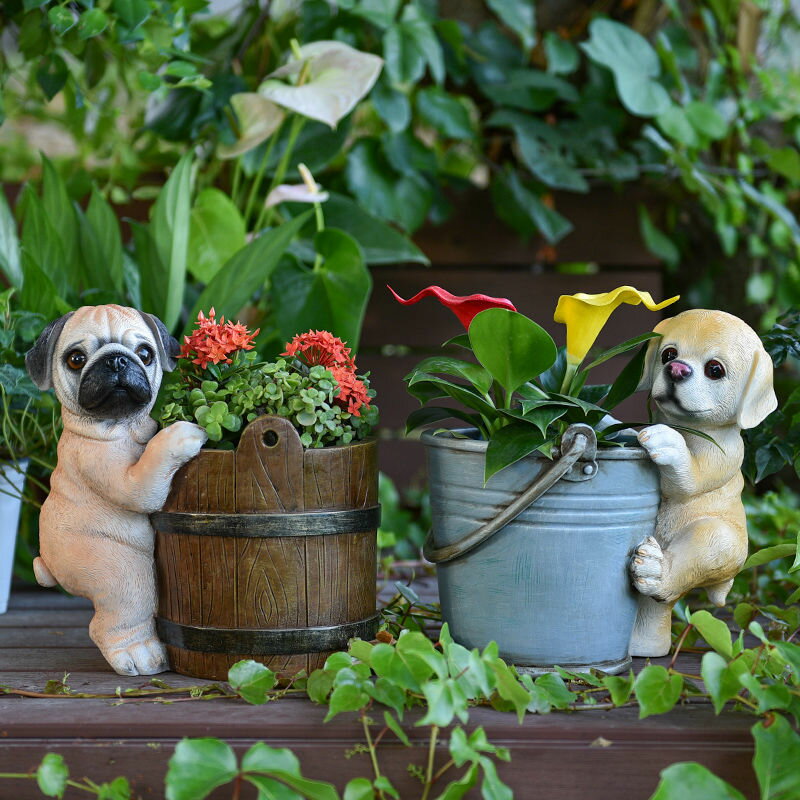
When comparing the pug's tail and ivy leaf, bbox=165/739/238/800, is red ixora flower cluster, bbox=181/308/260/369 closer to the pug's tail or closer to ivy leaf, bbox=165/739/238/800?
the pug's tail

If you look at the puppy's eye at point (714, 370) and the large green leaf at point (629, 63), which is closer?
the puppy's eye at point (714, 370)

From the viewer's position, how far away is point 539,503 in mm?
812

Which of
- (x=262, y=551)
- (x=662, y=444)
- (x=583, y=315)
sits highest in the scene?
(x=583, y=315)

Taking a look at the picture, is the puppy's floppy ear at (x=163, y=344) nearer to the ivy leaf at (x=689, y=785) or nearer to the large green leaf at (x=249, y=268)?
the large green leaf at (x=249, y=268)

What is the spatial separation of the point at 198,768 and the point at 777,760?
1.45 ft

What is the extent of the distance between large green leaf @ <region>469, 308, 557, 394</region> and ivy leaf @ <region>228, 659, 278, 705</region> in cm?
35

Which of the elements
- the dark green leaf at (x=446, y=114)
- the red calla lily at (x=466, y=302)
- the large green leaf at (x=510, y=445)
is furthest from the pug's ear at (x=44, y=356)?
the dark green leaf at (x=446, y=114)

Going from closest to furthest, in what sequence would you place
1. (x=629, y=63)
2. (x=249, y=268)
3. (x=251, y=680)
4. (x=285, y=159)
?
(x=251, y=680)
(x=249, y=268)
(x=285, y=159)
(x=629, y=63)

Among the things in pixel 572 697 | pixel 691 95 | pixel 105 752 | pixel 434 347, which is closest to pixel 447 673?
pixel 572 697

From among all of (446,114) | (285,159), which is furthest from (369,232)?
(446,114)

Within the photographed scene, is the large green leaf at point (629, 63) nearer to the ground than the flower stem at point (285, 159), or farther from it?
farther from it

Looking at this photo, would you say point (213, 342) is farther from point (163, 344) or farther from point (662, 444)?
point (662, 444)

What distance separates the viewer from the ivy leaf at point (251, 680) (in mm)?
761

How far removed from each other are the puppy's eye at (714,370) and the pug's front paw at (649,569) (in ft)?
0.57
